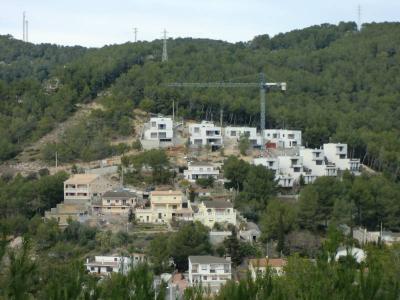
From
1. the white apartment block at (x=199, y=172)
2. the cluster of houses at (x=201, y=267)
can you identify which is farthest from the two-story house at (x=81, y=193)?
the cluster of houses at (x=201, y=267)

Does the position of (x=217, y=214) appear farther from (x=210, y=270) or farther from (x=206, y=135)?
(x=206, y=135)

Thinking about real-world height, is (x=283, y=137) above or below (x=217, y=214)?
above

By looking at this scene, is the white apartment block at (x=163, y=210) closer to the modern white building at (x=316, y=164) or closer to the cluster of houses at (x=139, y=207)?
the cluster of houses at (x=139, y=207)

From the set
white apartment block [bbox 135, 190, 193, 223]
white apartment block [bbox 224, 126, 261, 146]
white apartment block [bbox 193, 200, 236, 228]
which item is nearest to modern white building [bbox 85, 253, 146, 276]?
white apartment block [bbox 193, 200, 236, 228]

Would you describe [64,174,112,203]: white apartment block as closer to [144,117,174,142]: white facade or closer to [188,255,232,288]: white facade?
[144,117,174,142]: white facade

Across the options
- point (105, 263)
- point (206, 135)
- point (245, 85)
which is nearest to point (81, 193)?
point (105, 263)

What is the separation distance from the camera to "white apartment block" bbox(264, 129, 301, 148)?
36594 millimetres

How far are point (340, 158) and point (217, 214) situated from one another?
30.3ft

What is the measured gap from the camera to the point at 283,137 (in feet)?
121

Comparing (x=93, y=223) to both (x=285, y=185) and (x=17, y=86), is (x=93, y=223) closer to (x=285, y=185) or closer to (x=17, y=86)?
(x=285, y=185)

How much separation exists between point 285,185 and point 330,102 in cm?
1204

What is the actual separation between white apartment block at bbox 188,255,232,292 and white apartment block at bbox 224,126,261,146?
42.7 feet

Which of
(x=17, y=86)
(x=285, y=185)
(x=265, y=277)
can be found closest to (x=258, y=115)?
(x=285, y=185)

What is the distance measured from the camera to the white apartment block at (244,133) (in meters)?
36.1
